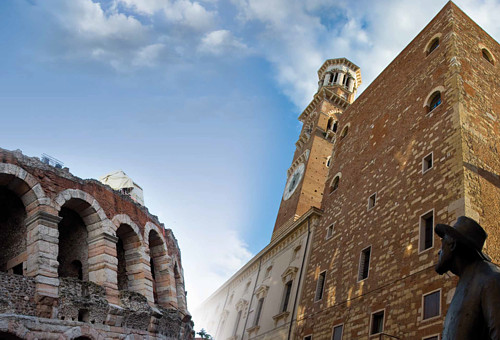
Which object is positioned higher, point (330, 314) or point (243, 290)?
point (243, 290)

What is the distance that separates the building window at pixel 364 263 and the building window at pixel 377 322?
1.73m

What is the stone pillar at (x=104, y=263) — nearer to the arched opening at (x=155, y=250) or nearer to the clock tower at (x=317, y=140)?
the arched opening at (x=155, y=250)

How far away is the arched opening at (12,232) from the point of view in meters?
15.2

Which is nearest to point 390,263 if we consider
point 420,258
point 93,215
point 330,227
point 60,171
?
point 420,258

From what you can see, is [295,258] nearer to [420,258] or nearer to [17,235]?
[420,258]

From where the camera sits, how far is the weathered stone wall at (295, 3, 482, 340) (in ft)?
43.8

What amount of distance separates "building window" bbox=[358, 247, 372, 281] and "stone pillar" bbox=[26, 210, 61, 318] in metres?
9.87

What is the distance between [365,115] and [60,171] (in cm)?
1380

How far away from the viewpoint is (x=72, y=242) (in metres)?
17.6

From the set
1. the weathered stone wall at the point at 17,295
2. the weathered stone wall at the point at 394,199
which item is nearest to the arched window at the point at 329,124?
the weathered stone wall at the point at 394,199

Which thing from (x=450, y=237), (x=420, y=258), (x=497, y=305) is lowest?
(x=497, y=305)

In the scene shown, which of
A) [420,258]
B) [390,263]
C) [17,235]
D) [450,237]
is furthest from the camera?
[17,235]

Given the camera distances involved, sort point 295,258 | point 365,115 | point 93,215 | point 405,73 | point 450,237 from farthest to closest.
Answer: point 295,258 < point 365,115 < point 405,73 < point 93,215 < point 450,237

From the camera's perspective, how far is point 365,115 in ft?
73.2
